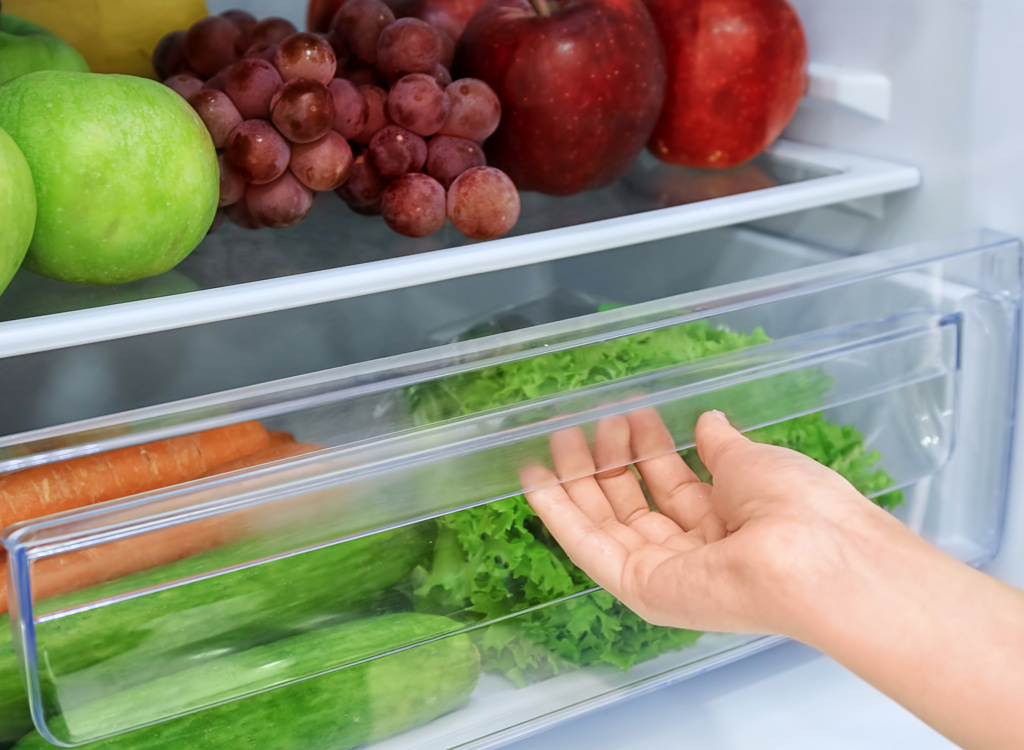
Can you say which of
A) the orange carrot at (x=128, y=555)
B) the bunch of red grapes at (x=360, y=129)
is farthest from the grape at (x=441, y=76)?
the orange carrot at (x=128, y=555)

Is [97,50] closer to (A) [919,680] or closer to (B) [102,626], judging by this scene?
(B) [102,626]

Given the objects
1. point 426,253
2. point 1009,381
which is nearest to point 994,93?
point 1009,381

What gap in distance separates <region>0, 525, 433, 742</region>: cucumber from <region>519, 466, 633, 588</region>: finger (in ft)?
0.32

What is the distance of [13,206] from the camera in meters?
0.63

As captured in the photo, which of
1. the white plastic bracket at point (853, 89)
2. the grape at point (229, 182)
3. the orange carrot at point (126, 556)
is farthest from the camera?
the white plastic bracket at point (853, 89)

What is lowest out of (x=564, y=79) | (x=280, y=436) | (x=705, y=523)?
(x=705, y=523)

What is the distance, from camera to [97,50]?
101 centimetres

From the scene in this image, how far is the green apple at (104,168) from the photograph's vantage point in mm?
678

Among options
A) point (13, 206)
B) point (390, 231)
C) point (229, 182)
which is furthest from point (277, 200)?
point (13, 206)

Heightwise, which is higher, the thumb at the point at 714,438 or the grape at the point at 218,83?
the grape at the point at 218,83

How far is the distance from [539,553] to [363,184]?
370mm

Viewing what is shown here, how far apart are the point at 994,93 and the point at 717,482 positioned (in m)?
0.53

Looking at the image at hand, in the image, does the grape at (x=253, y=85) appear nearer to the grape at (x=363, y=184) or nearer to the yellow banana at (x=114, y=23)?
the grape at (x=363, y=184)

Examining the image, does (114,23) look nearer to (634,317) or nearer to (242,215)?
(242,215)
